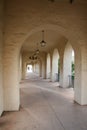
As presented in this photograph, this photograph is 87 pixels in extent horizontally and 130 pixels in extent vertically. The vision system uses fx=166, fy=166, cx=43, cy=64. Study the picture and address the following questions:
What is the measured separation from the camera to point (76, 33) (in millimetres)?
6328

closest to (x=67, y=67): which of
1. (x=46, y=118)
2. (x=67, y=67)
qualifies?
(x=67, y=67)

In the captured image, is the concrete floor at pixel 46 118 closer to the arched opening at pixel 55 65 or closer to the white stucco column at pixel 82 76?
the white stucco column at pixel 82 76

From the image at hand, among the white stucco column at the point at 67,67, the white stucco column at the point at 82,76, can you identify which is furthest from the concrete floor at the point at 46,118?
the white stucco column at the point at 67,67

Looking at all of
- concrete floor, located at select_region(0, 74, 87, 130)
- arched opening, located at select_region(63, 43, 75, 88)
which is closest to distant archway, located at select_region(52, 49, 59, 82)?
arched opening, located at select_region(63, 43, 75, 88)

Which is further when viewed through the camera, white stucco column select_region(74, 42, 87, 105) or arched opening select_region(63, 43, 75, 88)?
arched opening select_region(63, 43, 75, 88)

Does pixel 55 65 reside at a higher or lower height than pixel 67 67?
higher

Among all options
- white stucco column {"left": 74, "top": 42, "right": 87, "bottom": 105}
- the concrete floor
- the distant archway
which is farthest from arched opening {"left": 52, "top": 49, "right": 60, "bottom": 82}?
the concrete floor

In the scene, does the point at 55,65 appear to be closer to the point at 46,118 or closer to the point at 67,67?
the point at 67,67

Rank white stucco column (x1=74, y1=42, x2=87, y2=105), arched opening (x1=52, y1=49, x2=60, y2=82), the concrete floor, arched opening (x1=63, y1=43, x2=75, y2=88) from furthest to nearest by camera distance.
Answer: arched opening (x1=52, y1=49, x2=60, y2=82), arched opening (x1=63, y1=43, x2=75, y2=88), white stucco column (x1=74, y1=42, x2=87, y2=105), the concrete floor

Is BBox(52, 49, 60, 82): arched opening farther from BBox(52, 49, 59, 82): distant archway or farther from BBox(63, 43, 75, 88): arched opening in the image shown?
BBox(63, 43, 75, 88): arched opening

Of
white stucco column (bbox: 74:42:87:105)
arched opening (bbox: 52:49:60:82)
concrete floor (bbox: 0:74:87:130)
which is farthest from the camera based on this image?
arched opening (bbox: 52:49:60:82)

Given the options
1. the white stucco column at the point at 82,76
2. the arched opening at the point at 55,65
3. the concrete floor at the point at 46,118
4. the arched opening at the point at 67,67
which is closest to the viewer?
the concrete floor at the point at 46,118

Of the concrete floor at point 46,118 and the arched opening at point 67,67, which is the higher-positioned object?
the arched opening at point 67,67

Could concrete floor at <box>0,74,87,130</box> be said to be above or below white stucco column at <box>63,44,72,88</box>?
below
